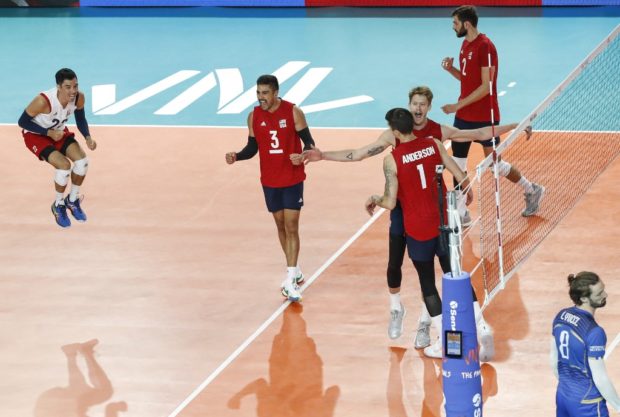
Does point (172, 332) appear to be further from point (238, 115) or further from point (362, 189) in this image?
point (238, 115)

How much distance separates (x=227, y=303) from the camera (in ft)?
44.9

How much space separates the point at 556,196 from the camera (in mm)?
16250

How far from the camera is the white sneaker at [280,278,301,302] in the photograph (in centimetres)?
1362

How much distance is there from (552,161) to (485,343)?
253 inches

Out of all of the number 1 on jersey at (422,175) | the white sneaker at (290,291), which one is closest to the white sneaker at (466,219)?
the white sneaker at (290,291)

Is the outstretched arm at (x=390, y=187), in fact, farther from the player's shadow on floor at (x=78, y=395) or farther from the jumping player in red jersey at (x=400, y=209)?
the player's shadow on floor at (x=78, y=395)

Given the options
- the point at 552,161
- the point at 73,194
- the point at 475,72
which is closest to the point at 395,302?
the point at 475,72

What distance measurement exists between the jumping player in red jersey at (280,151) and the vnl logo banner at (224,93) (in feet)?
25.8

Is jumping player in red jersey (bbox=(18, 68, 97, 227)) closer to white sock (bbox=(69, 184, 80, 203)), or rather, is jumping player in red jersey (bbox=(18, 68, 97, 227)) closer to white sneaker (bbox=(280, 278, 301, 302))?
white sock (bbox=(69, 184, 80, 203))

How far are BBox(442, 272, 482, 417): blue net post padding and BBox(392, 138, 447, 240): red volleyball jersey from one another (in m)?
2.57

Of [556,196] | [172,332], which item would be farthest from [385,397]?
[556,196]

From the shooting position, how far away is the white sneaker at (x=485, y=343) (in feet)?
39.0

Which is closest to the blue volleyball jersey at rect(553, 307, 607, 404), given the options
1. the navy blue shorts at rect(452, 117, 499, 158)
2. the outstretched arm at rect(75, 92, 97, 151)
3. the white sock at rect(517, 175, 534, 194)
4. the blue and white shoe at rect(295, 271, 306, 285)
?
the blue and white shoe at rect(295, 271, 306, 285)

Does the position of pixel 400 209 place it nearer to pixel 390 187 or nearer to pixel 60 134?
pixel 390 187
